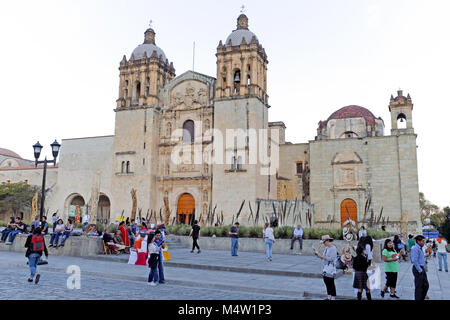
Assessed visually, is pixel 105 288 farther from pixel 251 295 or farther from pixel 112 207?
pixel 112 207

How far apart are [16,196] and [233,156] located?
887 inches

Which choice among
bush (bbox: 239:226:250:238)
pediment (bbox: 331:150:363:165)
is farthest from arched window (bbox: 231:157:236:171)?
bush (bbox: 239:226:250:238)

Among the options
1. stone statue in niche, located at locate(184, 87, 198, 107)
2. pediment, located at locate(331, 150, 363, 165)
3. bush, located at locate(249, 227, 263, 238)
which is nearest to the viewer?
bush, located at locate(249, 227, 263, 238)

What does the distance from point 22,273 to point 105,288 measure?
11.6 feet

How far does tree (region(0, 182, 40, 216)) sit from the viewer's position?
39000mm

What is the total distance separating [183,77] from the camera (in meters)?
35.1

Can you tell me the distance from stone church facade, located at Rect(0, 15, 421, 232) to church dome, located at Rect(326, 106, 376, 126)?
0.12 m

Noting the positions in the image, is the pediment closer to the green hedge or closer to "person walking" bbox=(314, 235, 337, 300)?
the green hedge

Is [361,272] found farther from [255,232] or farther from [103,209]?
[103,209]

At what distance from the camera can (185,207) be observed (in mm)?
33719

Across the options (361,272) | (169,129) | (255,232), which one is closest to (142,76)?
(169,129)

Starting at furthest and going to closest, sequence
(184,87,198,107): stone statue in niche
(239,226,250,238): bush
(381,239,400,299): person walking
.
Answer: (184,87,198,107): stone statue in niche < (239,226,250,238): bush < (381,239,400,299): person walking

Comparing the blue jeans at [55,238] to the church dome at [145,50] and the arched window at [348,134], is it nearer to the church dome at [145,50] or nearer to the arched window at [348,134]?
the church dome at [145,50]
